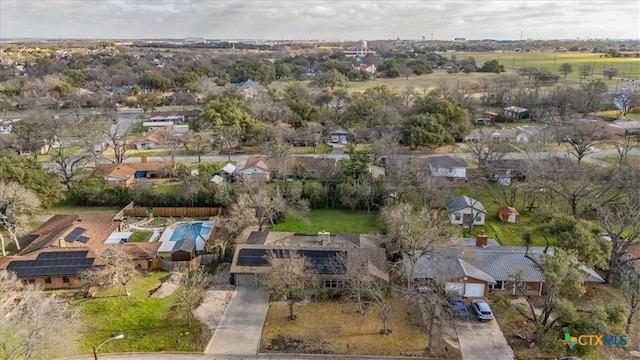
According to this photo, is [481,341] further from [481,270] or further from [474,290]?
[481,270]

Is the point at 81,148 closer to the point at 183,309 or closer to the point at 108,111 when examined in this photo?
the point at 108,111

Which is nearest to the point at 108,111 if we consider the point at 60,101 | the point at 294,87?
the point at 60,101

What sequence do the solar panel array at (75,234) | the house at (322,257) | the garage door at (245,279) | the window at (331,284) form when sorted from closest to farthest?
the house at (322,257)
the window at (331,284)
the garage door at (245,279)
the solar panel array at (75,234)

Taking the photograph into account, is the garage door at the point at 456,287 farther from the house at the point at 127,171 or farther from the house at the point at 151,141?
the house at the point at 151,141

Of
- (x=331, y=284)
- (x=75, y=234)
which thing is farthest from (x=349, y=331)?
(x=75, y=234)

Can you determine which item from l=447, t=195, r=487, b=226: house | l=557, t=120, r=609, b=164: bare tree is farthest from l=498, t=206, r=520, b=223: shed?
l=557, t=120, r=609, b=164: bare tree

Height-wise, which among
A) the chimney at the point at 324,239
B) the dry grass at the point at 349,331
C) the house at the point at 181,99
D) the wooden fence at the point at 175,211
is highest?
the house at the point at 181,99

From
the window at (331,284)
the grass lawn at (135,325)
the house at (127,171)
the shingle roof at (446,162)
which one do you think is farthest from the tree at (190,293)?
the shingle roof at (446,162)
